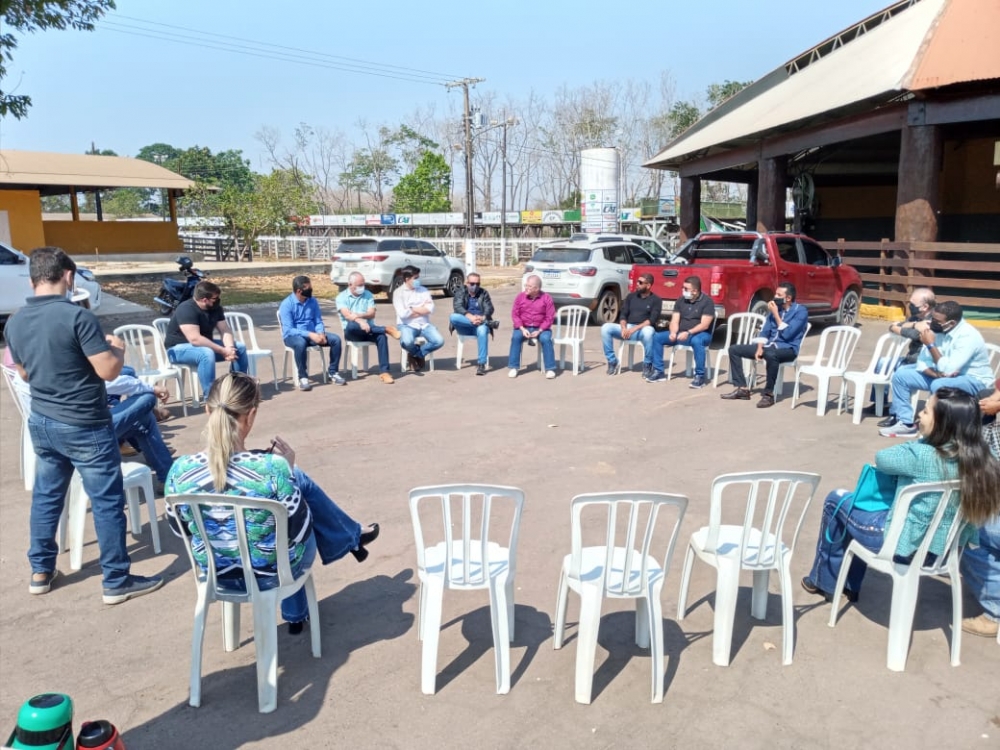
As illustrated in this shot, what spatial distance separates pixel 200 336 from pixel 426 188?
46.4 meters

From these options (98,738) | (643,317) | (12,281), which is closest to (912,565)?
(98,738)

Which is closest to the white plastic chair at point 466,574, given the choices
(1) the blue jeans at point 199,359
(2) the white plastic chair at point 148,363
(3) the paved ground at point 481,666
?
(3) the paved ground at point 481,666

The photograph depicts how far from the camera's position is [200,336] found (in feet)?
27.4

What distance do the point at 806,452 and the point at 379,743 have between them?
512 centimetres

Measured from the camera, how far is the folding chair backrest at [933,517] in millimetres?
3594

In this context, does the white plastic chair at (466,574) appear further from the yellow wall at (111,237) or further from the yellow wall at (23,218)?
the yellow wall at (111,237)

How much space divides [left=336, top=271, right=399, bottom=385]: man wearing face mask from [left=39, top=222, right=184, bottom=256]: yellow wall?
22889 millimetres

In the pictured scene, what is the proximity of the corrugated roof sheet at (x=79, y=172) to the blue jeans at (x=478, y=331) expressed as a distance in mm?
20831

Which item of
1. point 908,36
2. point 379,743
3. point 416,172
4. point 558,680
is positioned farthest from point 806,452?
point 416,172

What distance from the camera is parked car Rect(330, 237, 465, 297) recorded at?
20000 mm

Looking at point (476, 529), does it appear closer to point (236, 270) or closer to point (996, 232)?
point (996, 232)

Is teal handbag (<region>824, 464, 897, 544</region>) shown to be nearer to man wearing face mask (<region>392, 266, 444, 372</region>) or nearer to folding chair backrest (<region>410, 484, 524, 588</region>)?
folding chair backrest (<region>410, 484, 524, 588</region>)

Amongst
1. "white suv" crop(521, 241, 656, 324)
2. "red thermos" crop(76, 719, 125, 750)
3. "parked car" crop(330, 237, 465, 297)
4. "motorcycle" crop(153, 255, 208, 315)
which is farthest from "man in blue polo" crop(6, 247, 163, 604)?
"parked car" crop(330, 237, 465, 297)

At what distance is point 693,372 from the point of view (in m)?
10.3
